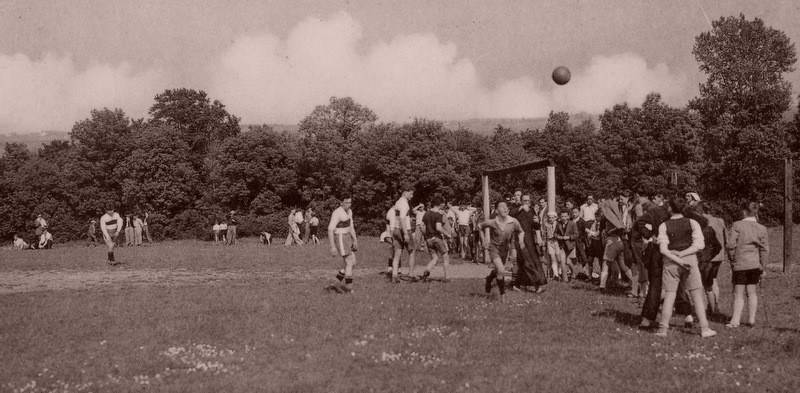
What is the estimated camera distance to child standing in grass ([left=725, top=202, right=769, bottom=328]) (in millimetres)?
9984

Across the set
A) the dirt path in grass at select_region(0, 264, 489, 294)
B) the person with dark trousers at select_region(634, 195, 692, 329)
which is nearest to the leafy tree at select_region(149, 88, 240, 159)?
the dirt path in grass at select_region(0, 264, 489, 294)

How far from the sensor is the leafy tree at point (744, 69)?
4612 centimetres

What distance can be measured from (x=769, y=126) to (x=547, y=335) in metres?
44.1

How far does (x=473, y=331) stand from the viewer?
981 centimetres

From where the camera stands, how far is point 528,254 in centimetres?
1338

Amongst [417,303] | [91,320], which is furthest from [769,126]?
[91,320]

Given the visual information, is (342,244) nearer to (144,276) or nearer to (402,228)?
(402,228)

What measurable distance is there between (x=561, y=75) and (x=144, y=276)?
12535 millimetres

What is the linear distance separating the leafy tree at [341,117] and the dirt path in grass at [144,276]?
198ft

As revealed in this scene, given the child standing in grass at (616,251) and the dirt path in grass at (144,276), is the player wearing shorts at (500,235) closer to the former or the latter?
the child standing in grass at (616,251)

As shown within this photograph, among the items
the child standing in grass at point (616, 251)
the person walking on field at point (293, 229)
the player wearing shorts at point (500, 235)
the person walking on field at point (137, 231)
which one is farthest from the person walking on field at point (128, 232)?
the child standing in grass at point (616, 251)

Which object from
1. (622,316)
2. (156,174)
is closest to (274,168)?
(156,174)

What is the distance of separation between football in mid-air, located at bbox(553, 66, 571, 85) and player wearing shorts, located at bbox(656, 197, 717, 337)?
7513mm

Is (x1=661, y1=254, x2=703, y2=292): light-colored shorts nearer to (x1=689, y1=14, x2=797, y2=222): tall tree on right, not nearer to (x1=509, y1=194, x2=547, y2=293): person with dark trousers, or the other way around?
(x1=509, y1=194, x2=547, y2=293): person with dark trousers
